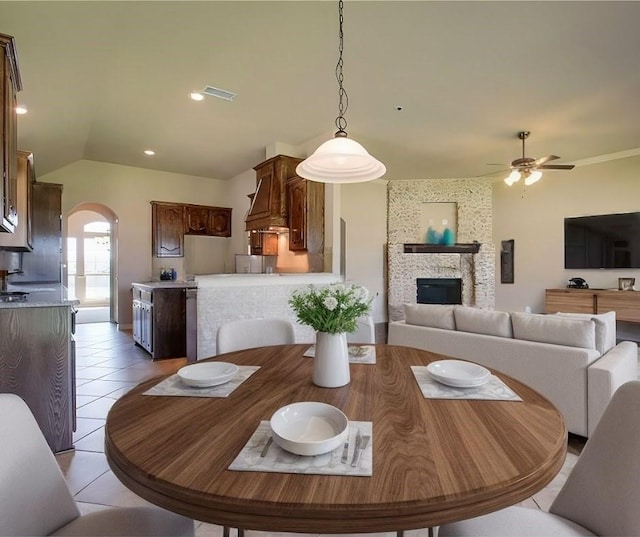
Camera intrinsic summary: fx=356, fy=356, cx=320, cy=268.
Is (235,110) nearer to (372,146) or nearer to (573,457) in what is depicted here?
(372,146)

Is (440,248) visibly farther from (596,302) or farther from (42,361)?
(42,361)

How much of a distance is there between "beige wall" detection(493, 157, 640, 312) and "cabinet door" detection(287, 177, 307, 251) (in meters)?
4.30

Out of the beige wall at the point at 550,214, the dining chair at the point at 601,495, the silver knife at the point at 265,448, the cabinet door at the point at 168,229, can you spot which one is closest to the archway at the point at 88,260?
the cabinet door at the point at 168,229

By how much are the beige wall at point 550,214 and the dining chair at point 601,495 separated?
235 inches

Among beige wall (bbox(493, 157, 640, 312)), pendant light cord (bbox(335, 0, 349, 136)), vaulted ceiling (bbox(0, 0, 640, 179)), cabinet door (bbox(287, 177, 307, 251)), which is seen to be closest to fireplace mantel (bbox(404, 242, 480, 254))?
beige wall (bbox(493, 157, 640, 312))

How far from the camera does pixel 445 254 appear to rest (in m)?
7.03

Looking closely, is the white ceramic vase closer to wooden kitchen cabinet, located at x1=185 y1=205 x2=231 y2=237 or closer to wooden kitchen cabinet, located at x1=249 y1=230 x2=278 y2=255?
wooden kitchen cabinet, located at x1=249 y1=230 x2=278 y2=255

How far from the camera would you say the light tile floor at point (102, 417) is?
1.83m

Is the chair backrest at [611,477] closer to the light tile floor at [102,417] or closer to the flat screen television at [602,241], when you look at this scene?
the light tile floor at [102,417]

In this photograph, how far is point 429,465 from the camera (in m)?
0.78

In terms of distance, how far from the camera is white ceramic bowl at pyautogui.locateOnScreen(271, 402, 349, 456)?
821 mm

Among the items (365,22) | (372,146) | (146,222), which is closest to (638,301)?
(372,146)

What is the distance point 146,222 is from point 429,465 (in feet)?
22.7

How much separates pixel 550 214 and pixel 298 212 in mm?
4611
